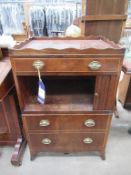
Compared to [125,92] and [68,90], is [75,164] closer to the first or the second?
[68,90]

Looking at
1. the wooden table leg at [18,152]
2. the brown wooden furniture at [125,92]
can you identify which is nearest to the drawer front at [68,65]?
the wooden table leg at [18,152]

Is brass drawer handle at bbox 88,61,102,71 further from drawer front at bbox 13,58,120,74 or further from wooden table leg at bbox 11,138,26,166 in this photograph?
wooden table leg at bbox 11,138,26,166

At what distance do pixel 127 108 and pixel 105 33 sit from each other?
1.06 m

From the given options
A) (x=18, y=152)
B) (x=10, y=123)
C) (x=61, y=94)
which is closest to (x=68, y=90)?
(x=61, y=94)

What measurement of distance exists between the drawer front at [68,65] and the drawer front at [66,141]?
538mm

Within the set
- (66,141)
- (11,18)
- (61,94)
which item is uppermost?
(11,18)

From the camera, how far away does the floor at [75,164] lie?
1.23m

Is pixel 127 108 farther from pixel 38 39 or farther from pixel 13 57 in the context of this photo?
pixel 13 57

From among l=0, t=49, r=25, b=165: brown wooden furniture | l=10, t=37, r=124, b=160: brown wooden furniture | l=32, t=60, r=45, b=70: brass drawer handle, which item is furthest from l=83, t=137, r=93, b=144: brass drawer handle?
l=32, t=60, r=45, b=70: brass drawer handle

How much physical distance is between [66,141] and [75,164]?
0.88 ft

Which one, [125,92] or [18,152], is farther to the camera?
[125,92]

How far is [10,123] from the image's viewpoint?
128 cm

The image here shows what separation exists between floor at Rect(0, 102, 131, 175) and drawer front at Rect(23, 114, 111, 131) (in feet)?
1.30

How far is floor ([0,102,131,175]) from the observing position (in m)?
1.23
